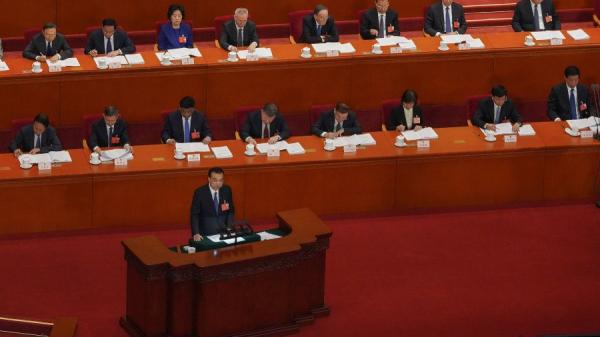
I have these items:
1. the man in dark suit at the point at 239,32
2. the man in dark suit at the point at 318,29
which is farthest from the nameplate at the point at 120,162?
the man in dark suit at the point at 318,29

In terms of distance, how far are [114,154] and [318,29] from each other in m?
3.28

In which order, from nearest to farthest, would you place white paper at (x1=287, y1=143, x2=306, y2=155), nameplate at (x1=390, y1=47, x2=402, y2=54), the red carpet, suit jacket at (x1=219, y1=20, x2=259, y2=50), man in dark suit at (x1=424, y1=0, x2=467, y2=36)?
the red carpet
white paper at (x1=287, y1=143, x2=306, y2=155)
nameplate at (x1=390, y1=47, x2=402, y2=54)
suit jacket at (x1=219, y1=20, x2=259, y2=50)
man in dark suit at (x1=424, y1=0, x2=467, y2=36)

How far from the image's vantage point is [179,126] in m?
12.9

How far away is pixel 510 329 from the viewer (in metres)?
10.8

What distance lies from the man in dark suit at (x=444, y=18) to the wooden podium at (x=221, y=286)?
495 centimetres

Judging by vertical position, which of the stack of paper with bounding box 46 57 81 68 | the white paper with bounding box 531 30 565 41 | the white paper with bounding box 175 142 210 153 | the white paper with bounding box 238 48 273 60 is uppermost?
the white paper with bounding box 531 30 565 41

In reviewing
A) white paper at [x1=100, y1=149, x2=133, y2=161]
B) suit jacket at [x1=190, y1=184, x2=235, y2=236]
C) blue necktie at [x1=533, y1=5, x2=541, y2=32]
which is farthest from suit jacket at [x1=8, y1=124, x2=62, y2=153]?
blue necktie at [x1=533, y1=5, x2=541, y2=32]

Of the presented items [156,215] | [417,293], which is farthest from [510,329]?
[156,215]

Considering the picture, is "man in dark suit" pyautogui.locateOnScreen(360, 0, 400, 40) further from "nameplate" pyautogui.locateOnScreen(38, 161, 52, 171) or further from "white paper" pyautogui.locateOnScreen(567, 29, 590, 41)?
"nameplate" pyautogui.locateOnScreen(38, 161, 52, 171)

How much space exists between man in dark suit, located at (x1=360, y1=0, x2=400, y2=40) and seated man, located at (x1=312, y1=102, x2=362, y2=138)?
1.87 m

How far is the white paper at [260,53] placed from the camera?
45.2ft

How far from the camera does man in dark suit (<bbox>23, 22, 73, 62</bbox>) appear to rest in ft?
44.4

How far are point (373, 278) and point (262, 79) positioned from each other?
10.0ft

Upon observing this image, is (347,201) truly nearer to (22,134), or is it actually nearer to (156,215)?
(156,215)
